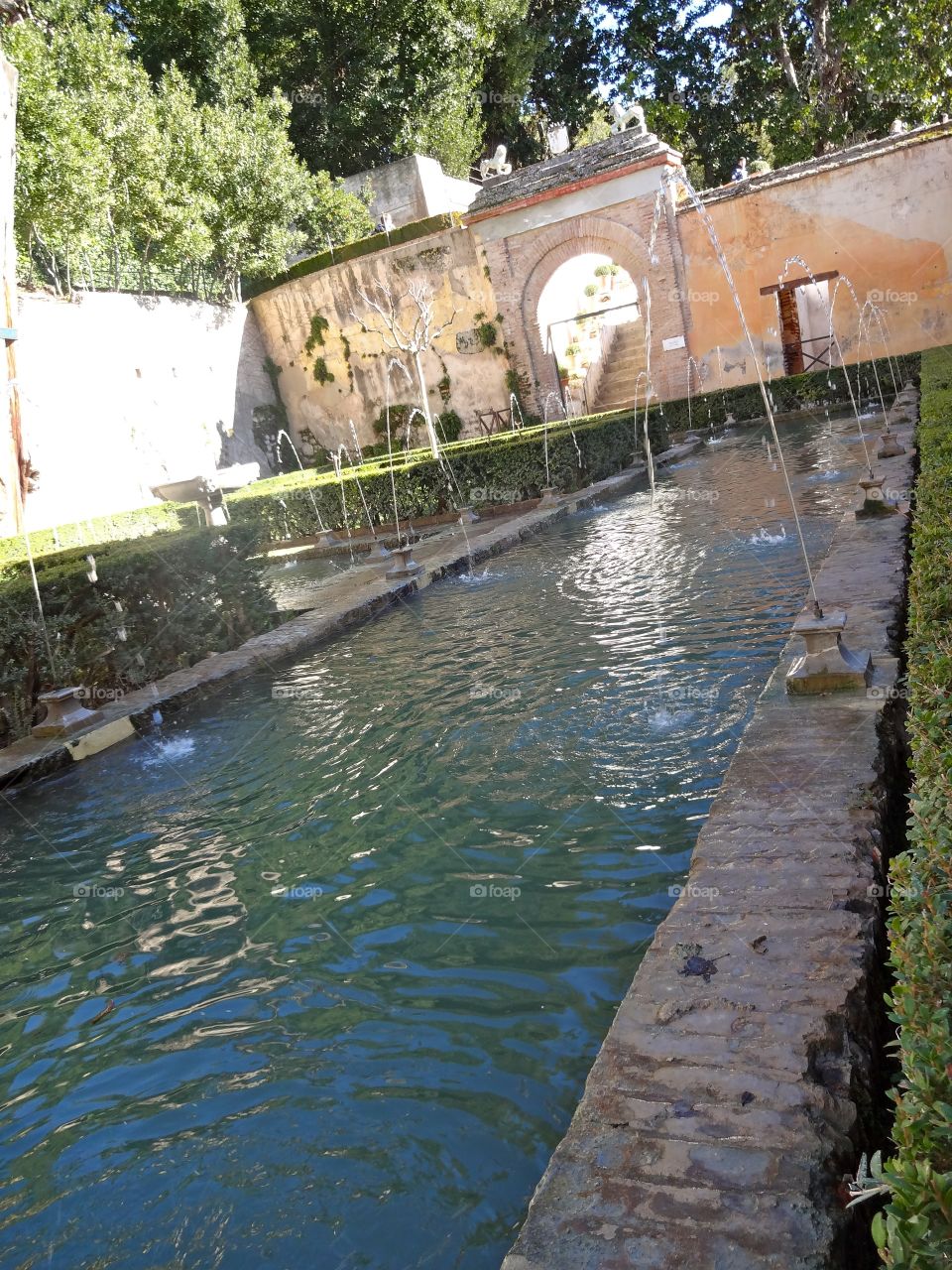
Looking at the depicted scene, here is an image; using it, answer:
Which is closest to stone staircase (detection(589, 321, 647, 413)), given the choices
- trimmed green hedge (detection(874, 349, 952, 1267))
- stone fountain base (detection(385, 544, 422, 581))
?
stone fountain base (detection(385, 544, 422, 581))

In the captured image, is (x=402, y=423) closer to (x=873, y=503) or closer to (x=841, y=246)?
(x=841, y=246)

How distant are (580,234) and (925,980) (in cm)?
2027

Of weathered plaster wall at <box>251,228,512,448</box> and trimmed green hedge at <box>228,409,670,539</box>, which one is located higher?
weathered plaster wall at <box>251,228,512,448</box>

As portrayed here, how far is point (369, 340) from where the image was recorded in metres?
22.8

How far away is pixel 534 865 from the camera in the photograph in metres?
3.19

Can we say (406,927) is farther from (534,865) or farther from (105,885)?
(105,885)

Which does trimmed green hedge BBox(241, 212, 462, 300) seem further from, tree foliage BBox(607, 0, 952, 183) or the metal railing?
tree foliage BBox(607, 0, 952, 183)

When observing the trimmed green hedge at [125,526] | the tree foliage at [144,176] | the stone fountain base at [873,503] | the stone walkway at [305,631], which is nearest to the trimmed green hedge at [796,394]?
the stone walkway at [305,631]

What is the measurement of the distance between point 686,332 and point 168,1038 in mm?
18904

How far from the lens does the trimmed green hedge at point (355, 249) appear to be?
71.6ft

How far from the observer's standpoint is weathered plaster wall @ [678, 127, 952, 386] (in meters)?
17.5

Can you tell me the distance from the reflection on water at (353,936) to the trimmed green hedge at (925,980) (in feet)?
3.21

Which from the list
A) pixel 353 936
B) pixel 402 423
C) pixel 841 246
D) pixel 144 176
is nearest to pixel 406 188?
pixel 402 423

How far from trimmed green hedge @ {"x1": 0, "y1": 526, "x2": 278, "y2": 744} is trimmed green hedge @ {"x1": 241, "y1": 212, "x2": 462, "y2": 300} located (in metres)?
15.9
